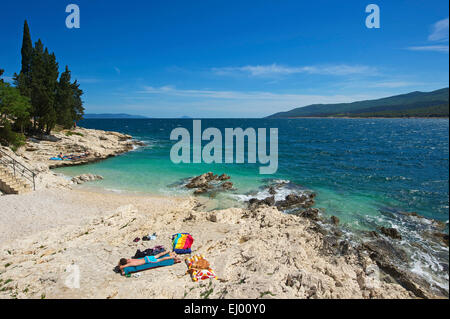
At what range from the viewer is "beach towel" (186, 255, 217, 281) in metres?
8.41

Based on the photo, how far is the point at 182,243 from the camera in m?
11.1

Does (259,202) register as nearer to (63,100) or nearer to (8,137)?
(8,137)

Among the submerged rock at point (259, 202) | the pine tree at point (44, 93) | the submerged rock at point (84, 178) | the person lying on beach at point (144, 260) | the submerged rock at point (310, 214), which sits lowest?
the submerged rock at point (310, 214)

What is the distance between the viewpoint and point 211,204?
18.8 m

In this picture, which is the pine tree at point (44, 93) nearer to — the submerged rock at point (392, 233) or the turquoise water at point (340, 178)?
the turquoise water at point (340, 178)

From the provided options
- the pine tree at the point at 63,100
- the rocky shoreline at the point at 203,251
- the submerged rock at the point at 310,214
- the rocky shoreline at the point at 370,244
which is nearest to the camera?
the rocky shoreline at the point at 203,251

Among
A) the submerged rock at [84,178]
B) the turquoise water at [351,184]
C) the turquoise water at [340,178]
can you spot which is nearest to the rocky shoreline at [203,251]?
the turquoise water at [351,184]

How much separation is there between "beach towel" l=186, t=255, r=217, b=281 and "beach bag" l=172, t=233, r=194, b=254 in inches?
39.8

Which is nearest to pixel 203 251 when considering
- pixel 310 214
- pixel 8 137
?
pixel 310 214

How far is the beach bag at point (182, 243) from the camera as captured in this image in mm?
10672

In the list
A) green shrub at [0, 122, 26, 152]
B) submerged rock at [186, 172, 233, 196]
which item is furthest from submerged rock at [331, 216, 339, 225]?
green shrub at [0, 122, 26, 152]

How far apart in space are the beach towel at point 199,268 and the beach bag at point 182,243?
1.01 m

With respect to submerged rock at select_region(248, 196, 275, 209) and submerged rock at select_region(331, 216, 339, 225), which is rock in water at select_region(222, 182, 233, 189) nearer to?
submerged rock at select_region(248, 196, 275, 209)

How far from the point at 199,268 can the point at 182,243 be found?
2321 mm
